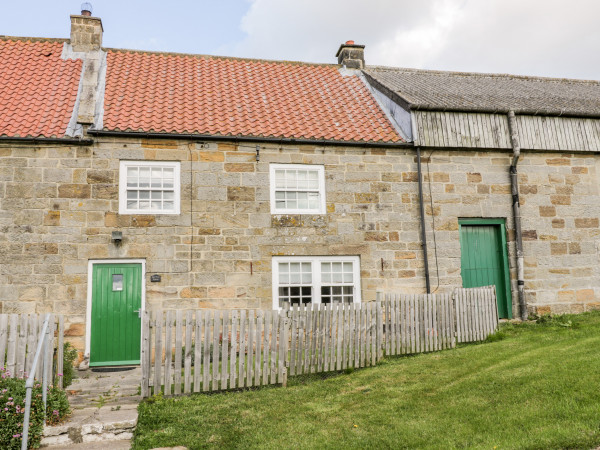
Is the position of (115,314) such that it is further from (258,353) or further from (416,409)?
(416,409)

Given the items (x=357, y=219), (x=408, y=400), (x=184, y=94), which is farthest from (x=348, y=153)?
(x=408, y=400)

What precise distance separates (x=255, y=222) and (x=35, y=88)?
665 cm

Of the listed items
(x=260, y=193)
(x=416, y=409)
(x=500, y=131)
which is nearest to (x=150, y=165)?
(x=260, y=193)

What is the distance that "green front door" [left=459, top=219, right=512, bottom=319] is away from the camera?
1230 cm

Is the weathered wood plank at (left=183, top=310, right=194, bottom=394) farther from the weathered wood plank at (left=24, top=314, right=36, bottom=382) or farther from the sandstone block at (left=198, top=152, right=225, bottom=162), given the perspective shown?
the sandstone block at (left=198, top=152, right=225, bottom=162)

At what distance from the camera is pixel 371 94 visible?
1463 cm

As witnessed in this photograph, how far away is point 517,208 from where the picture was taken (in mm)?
12328

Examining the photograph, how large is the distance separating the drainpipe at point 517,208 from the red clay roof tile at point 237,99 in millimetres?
3047

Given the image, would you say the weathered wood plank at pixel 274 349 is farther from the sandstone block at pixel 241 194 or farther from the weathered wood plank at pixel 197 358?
the sandstone block at pixel 241 194

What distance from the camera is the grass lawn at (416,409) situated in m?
5.06

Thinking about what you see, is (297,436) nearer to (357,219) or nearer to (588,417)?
(588,417)

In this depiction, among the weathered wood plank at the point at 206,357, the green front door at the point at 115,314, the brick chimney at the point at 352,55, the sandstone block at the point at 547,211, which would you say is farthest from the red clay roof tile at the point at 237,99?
the weathered wood plank at the point at 206,357

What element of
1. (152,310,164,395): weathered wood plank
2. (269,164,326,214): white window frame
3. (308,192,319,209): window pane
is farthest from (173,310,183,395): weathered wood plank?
(308,192,319,209): window pane

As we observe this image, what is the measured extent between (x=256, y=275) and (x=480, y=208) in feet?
19.3
